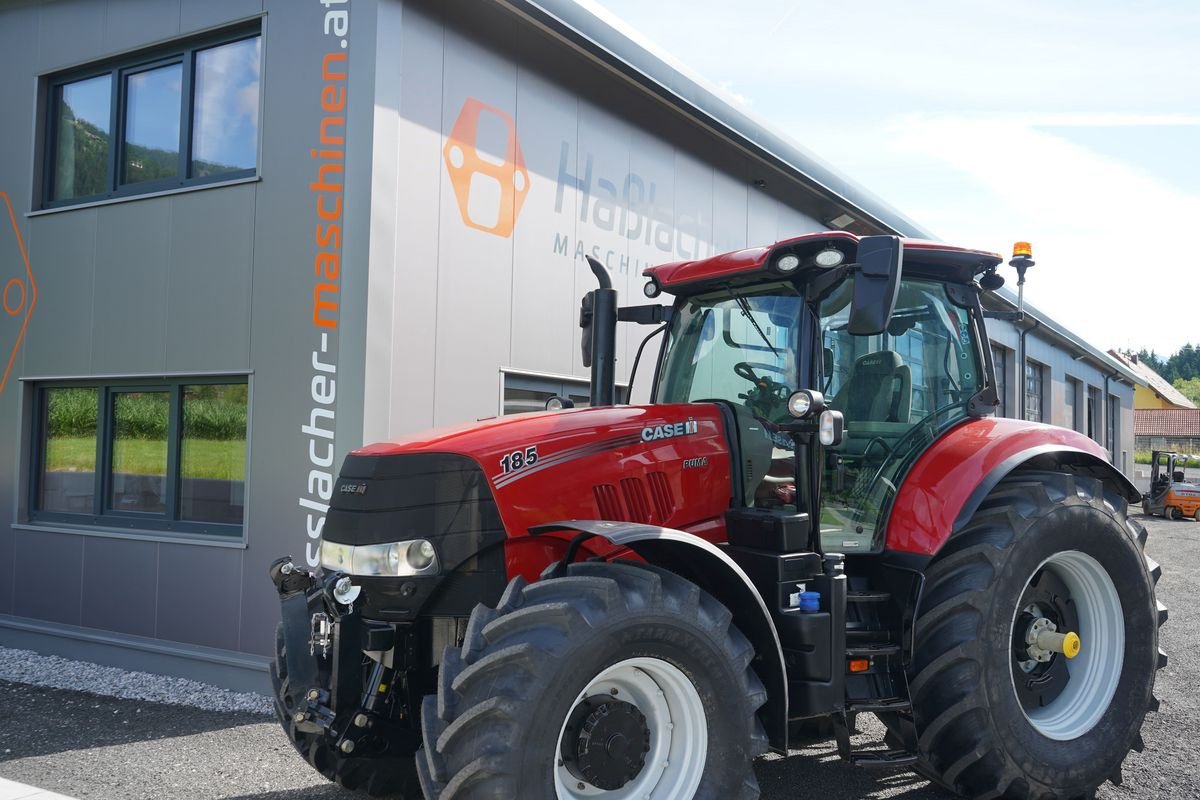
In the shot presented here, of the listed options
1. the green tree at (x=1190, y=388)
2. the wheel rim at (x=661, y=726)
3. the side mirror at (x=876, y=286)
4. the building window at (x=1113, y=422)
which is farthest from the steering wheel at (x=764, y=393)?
the green tree at (x=1190, y=388)

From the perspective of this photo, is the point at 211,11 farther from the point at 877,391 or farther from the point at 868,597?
the point at 868,597

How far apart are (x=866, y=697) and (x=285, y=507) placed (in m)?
4.38

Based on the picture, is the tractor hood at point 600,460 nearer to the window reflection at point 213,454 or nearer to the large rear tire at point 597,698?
the large rear tire at point 597,698

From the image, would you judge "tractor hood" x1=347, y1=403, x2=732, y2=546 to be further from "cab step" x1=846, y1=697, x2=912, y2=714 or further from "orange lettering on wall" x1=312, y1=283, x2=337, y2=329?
"orange lettering on wall" x1=312, y1=283, x2=337, y2=329

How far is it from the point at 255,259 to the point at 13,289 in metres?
3.03

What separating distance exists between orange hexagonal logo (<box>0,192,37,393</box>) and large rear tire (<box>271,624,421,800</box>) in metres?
6.08

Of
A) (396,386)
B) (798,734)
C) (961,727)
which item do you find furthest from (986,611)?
(396,386)

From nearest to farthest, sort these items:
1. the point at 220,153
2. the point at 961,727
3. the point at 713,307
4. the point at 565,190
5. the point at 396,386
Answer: the point at 961,727
the point at 713,307
the point at 396,386
the point at 220,153
the point at 565,190

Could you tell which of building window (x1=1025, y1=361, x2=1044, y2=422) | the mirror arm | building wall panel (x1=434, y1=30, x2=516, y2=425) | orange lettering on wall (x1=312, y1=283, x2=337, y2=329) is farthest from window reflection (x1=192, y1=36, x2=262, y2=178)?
building window (x1=1025, y1=361, x2=1044, y2=422)

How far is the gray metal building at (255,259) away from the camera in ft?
22.6

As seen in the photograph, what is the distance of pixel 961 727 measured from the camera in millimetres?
4078

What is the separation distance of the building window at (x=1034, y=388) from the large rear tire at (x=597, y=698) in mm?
21620

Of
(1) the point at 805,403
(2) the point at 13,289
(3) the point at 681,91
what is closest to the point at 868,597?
(1) the point at 805,403

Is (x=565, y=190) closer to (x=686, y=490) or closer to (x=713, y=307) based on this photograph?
(x=713, y=307)
